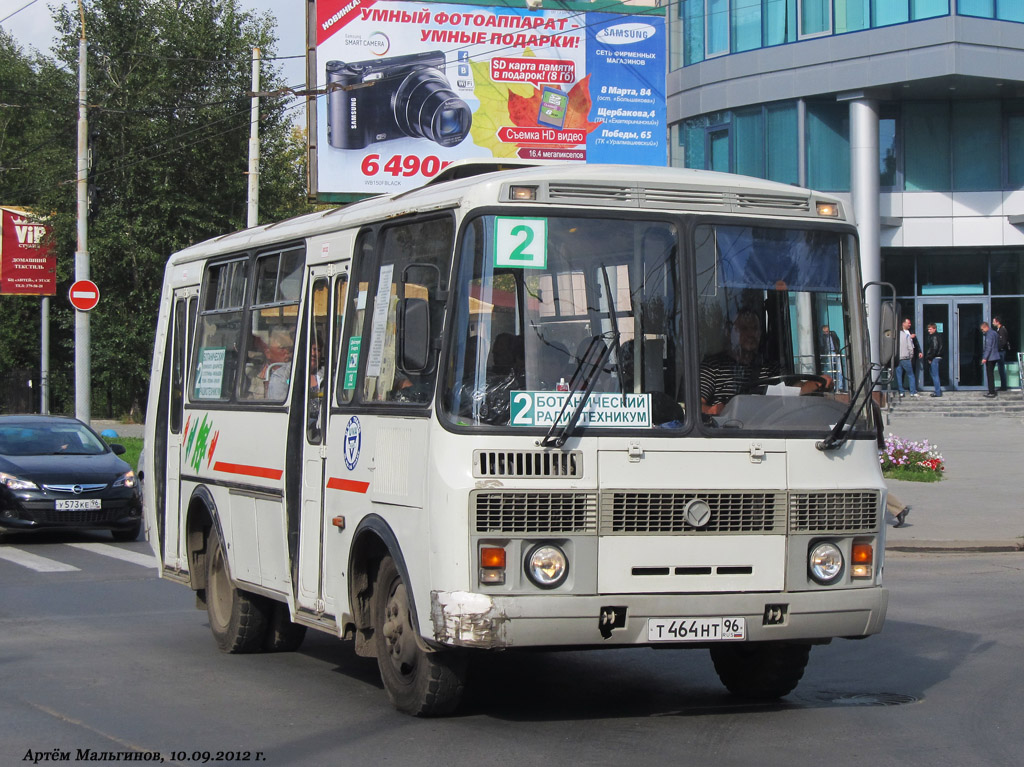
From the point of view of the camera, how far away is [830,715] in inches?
303

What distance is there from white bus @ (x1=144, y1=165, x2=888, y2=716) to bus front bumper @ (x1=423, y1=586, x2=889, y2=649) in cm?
1

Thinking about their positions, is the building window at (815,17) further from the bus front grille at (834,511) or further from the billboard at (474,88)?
the bus front grille at (834,511)

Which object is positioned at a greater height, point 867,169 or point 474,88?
point 474,88

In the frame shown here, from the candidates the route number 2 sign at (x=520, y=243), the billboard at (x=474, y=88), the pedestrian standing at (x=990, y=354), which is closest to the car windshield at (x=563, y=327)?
the route number 2 sign at (x=520, y=243)

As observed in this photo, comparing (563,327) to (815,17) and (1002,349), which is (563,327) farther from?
(815,17)

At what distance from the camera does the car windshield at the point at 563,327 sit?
694cm

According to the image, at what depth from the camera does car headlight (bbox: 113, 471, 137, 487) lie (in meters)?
17.7

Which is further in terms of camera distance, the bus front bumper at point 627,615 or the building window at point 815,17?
the building window at point 815,17

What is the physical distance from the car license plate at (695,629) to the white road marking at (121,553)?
9.19 meters

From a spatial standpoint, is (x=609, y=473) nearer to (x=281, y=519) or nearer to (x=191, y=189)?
(x=281, y=519)

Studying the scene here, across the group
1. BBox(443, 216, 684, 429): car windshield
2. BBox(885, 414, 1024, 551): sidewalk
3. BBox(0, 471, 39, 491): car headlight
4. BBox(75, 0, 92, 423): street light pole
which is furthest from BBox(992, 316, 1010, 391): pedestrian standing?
BBox(443, 216, 684, 429): car windshield

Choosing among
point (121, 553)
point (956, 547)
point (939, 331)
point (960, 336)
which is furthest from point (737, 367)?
point (960, 336)

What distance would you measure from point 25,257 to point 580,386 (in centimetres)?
3087

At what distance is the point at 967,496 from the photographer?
20797 mm
